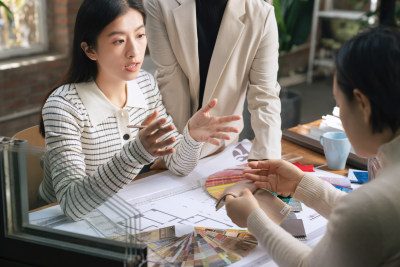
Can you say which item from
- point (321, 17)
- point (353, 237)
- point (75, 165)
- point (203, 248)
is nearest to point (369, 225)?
point (353, 237)

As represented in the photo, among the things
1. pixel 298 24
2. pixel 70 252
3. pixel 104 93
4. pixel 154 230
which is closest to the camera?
pixel 70 252

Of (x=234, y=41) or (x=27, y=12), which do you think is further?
(x=27, y=12)

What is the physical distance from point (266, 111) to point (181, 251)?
0.74m

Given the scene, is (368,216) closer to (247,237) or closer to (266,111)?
(247,237)

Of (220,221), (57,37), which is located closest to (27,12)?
(57,37)

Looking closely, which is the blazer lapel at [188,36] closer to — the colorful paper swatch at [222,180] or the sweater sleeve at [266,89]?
the sweater sleeve at [266,89]

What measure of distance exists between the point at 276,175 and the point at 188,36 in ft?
2.26

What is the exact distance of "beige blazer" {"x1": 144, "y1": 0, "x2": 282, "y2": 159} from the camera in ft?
6.06

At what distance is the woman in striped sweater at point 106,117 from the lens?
1400mm

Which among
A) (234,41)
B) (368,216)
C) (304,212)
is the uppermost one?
(234,41)

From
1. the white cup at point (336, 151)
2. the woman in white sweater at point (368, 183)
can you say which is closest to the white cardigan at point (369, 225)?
the woman in white sweater at point (368, 183)

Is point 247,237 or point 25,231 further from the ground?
Result: point 25,231

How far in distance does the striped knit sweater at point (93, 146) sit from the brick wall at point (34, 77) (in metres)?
2.22

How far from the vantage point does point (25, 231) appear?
1.13 meters
